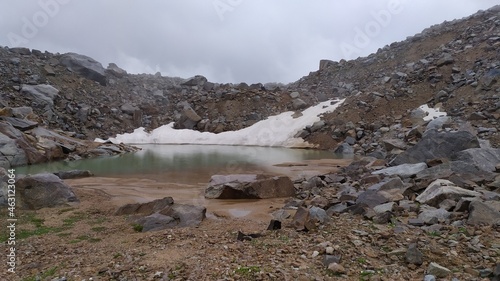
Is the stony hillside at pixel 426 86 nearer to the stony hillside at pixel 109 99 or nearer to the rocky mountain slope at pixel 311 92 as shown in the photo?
the rocky mountain slope at pixel 311 92

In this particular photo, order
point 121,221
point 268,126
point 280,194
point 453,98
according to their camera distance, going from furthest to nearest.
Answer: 1. point 268,126
2. point 453,98
3. point 280,194
4. point 121,221

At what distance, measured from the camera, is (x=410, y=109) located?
114 ft

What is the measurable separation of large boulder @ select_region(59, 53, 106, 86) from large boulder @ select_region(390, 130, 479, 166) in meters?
45.6

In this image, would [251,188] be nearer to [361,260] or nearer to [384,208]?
[384,208]

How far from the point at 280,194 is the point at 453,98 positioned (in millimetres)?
25323

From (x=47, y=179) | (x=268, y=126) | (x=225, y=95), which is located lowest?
(x=47, y=179)

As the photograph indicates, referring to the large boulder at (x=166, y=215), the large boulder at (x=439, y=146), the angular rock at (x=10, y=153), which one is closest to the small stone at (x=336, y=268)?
the large boulder at (x=166, y=215)

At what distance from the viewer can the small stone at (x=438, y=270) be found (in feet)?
17.2

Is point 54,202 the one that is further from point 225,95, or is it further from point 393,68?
point 393,68

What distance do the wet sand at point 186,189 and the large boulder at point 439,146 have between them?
4606 mm

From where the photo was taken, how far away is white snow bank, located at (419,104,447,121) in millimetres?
30967

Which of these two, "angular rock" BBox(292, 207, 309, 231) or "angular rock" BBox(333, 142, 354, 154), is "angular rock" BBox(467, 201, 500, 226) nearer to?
"angular rock" BBox(292, 207, 309, 231)

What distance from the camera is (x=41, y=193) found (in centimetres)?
1195

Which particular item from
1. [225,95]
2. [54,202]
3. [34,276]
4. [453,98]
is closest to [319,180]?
[54,202]
